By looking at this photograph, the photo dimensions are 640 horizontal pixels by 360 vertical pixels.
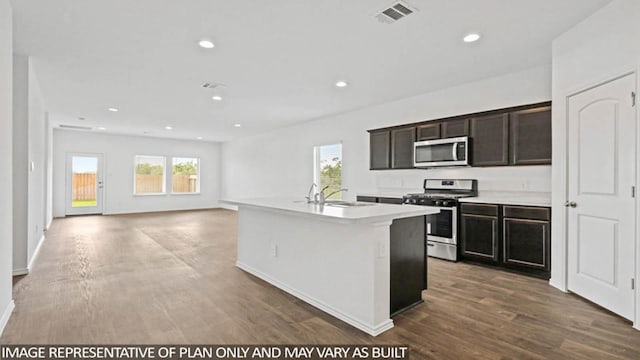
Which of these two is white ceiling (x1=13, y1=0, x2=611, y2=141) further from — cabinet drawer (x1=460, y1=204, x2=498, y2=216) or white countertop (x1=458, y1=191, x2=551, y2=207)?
cabinet drawer (x1=460, y1=204, x2=498, y2=216)

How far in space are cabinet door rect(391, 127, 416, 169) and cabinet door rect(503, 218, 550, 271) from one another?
Answer: 1.83 m

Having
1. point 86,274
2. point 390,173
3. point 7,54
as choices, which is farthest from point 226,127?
point 7,54

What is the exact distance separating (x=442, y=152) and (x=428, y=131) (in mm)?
445

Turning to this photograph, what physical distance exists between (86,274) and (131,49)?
260cm

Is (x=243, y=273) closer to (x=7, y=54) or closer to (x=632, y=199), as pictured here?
(x=7, y=54)

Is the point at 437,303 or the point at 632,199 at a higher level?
the point at 632,199

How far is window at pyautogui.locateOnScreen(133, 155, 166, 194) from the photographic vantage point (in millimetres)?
10359

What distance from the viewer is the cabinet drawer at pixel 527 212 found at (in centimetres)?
361

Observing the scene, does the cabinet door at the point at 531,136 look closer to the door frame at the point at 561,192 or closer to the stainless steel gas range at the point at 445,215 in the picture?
the door frame at the point at 561,192

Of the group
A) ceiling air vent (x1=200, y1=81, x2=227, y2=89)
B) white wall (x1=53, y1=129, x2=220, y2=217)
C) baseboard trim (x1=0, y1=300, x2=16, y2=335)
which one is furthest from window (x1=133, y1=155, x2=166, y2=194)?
baseboard trim (x1=0, y1=300, x2=16, y2=335)

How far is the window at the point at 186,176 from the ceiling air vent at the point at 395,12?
9845mm

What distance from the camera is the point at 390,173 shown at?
586 centimetres

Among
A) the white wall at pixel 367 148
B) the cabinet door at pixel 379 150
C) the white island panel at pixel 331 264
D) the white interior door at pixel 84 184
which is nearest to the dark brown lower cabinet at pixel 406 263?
the white island panel at pixel 331 264

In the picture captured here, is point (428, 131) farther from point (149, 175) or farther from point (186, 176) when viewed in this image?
point (149, 175)
